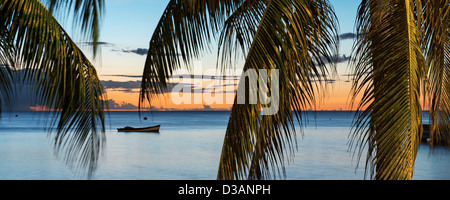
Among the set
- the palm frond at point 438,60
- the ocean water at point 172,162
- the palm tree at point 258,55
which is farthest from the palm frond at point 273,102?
the ocean water at point 172,162

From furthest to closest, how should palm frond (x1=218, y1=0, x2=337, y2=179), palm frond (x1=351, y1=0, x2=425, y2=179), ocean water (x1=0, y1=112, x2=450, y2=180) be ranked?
ocean water (x1=0, y1=112, x2=450, y2=180) → palm frond (x1=351, y1=0, x2=425, y2=179) → palm frond (x1=218, y1=0, x2=337, y2=179)

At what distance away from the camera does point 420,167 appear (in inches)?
955

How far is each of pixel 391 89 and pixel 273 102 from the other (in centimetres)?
96

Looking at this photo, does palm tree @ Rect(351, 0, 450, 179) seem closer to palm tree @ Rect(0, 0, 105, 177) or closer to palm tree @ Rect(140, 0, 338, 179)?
palm tree @ Rect(140, 0, 338, 179)

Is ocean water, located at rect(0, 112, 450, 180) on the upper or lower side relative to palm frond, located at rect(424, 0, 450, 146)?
lower

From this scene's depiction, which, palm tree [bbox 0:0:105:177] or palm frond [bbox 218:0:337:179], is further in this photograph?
palm tree [bbox 0:0:105:177]

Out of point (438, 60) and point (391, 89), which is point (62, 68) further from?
point (438, 60)

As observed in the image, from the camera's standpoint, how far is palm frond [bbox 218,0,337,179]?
304cm

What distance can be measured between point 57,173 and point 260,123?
74.1 feet

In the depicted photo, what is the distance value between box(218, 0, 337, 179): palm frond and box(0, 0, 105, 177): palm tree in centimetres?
213

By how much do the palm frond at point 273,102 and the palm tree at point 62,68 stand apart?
2127 millimetres

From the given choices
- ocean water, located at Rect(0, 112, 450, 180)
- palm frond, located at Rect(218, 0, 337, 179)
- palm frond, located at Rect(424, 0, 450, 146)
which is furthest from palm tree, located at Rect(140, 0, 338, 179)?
ocean water, located at Rect(0, 112, 450, 180)

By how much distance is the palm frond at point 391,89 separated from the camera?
3.28m

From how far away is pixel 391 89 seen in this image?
3439 mm
